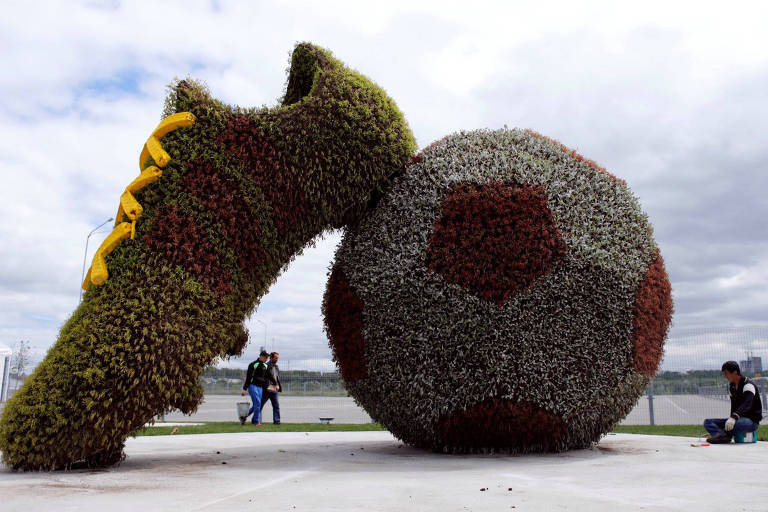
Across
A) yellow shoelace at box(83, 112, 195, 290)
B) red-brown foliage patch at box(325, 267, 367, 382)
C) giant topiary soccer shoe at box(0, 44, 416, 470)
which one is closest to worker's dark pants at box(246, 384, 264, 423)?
red-brown foliage patch at box(325, 267, 367, 382)

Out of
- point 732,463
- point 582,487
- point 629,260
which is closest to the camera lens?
point 582,487

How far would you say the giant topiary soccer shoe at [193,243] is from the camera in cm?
596

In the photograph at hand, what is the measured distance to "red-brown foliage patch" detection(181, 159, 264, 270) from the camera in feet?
21.6

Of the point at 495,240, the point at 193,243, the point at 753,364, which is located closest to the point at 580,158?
the point at 495,240

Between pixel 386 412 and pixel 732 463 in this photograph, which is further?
pixel 386 412

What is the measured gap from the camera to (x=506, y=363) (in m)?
6.55

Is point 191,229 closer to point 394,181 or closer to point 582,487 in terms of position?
point 394,181

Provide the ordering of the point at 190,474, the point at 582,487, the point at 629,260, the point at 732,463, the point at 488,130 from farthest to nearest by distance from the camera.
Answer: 1. the point at 488,130
2. the point at 629,260
3. the point at 732,463
4. the point at 190,474
5. the point at 582,487

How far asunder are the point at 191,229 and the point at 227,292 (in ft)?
2.60

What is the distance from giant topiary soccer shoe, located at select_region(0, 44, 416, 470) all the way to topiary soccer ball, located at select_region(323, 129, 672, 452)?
2.72ft

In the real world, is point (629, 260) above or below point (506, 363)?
above

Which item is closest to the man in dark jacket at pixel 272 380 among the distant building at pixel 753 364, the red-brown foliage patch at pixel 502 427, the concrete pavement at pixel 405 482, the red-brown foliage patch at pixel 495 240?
the concrete pavement at pixel 405 482

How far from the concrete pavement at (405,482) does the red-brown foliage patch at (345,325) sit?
1.13 meters

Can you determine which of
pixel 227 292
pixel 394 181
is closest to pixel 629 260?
pixel 394 181
